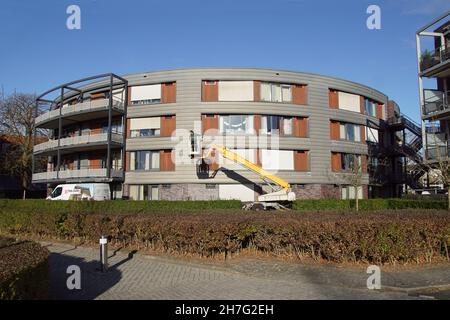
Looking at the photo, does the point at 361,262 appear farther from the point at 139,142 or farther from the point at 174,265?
the point at 139,142

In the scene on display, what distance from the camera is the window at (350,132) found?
113ft

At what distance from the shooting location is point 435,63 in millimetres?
24969

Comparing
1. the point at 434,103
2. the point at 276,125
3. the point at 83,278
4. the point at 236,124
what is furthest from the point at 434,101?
the point at 83,278

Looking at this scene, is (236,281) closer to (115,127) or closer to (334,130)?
(334,130)

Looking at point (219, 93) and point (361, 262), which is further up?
point (219, 93)

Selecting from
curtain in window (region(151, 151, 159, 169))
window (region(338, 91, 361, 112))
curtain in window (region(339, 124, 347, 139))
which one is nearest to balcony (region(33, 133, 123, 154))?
curtain in window (region(151, 151, 159, 169))

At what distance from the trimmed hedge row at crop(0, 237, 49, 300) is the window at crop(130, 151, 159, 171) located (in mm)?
25632

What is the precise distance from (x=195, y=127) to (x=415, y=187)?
2392 cm

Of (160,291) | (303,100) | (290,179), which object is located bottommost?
(160,291)

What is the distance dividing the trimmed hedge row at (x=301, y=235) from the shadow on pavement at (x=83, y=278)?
Result: 1.25 m

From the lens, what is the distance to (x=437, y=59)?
2484 centimetres

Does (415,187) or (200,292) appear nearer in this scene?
(200,292)

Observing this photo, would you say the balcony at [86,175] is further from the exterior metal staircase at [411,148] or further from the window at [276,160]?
the exterior metal staircase at [411,148]

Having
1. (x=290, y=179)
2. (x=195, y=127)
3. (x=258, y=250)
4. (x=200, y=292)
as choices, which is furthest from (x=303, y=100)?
(x=200, y=292)
